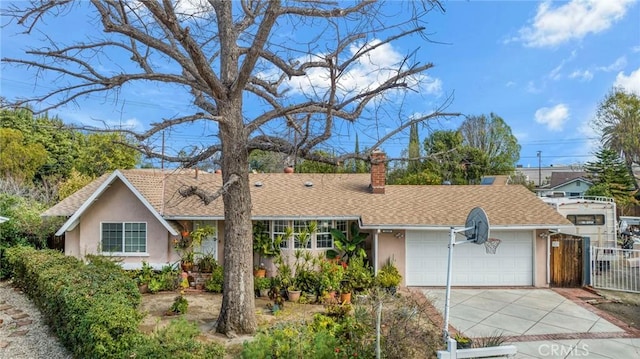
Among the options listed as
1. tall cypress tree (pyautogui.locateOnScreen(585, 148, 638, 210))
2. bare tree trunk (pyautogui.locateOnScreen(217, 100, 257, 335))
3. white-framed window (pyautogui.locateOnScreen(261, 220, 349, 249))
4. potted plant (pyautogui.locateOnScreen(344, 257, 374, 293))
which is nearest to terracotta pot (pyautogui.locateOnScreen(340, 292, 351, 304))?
potted plant (pyautogui.locateOnScreen(344, 257, 374, 293))

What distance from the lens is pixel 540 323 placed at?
9.20 metres

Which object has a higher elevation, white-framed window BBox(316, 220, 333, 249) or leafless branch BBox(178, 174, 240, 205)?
leafless branch BBox(178, 174, 240, 205)

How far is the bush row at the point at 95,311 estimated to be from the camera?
5.44 metres

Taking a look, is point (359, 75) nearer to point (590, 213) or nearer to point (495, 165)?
point (590, 213)

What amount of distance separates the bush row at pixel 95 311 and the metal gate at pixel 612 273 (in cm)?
1363

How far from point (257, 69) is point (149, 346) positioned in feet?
23.1

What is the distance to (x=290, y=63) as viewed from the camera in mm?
8844

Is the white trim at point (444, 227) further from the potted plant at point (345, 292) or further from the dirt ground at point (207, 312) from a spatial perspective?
the dirt ground at point (207, 312)

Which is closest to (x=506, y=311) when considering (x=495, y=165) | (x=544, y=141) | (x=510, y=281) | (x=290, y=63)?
Answer: (x=510, y=281)

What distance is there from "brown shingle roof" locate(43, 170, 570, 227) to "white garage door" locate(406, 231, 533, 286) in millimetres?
814

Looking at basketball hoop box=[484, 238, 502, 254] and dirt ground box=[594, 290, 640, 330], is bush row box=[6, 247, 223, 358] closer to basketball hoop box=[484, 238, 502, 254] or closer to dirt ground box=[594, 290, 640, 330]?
basketball hoop box=[484, 238, 502, 254]

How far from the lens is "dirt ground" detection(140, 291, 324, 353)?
8.35 m

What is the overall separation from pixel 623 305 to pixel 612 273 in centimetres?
358

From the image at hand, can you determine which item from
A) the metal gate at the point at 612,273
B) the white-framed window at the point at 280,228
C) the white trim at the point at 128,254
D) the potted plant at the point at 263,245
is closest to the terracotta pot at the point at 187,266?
the white trim at the point at 128,254
